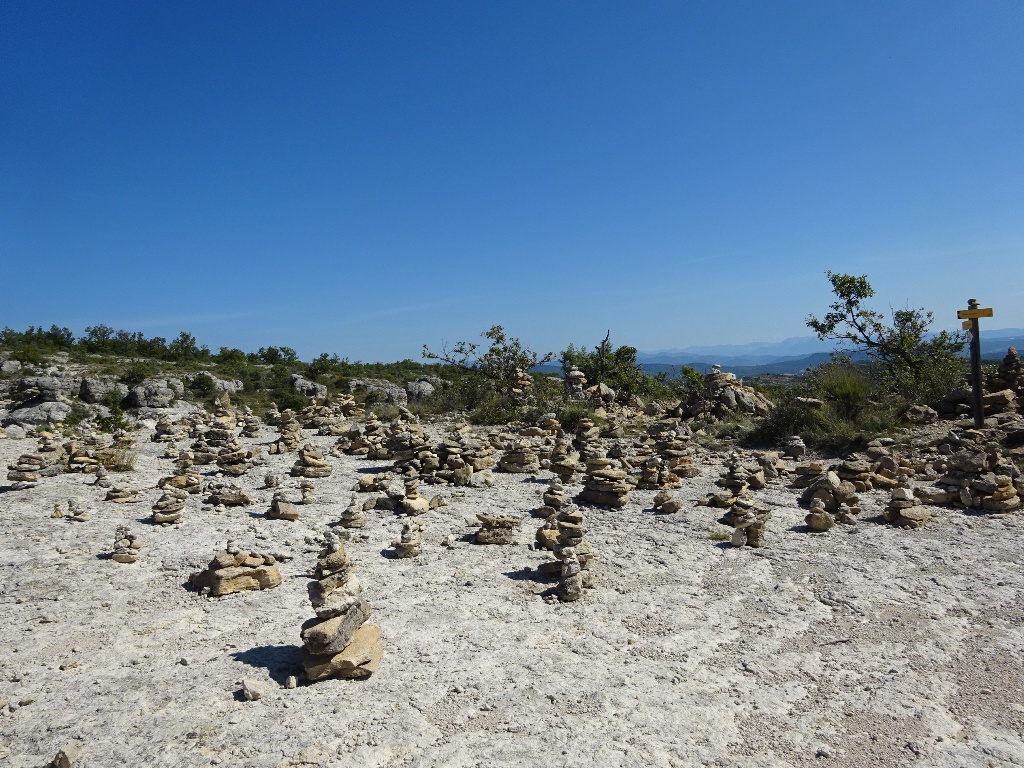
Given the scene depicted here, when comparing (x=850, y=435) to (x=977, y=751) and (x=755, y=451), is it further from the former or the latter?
(x=977, y=751)

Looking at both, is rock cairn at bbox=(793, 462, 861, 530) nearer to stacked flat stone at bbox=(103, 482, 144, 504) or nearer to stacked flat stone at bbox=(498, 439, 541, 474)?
stacked flat stone at bbox=(498, 439, 541, 474)

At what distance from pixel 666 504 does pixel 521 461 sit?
388 cm

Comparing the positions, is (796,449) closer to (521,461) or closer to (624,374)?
(521,461)

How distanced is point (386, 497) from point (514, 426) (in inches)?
337

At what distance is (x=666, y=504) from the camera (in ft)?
31.3

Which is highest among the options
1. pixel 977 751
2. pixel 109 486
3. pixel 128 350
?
pixel 128 350

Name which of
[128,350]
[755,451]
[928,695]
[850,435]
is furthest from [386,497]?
[128,350]

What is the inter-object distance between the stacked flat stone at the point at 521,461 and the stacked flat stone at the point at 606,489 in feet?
7.75

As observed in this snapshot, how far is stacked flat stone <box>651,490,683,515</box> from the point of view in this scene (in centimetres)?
952

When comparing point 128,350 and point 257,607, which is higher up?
point 128,350

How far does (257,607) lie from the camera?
6000 mm

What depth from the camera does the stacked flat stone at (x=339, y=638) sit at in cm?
465

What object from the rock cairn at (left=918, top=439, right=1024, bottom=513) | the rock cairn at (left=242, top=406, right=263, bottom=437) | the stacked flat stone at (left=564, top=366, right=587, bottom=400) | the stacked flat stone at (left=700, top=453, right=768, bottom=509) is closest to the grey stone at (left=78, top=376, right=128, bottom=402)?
the rock cairn at (left=242, top=406, right=263, bottom=437)

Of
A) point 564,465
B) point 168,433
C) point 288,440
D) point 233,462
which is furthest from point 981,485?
point 168,433
